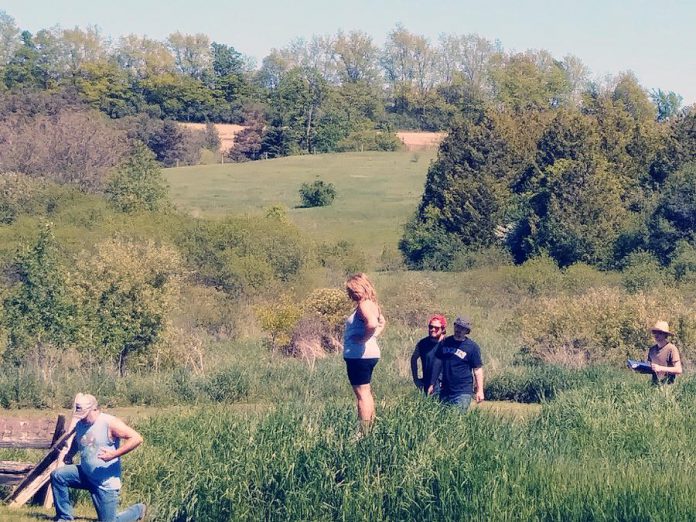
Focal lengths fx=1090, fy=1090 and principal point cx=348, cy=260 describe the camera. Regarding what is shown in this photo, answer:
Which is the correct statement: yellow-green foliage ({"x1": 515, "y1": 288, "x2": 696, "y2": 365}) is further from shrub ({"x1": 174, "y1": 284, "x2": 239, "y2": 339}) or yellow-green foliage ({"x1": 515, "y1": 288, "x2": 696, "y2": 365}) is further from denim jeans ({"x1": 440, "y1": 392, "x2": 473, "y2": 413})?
denim jeans ({"x1": 440, "y1": 392, "x2": 473, "y2": 413})

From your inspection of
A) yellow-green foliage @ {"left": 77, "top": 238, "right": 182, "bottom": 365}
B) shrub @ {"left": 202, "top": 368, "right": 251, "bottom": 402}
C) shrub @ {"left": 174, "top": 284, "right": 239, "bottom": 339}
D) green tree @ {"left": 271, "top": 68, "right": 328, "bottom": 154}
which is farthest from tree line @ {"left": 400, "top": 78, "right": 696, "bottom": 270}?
green tree @ {"left": 271, "top": 68, "right": 328, "bottom": 154}

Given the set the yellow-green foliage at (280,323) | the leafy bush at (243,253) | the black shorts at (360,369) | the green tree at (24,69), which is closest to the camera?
the black shorts at (360,369)

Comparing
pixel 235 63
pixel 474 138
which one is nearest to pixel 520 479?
pixel 474 138

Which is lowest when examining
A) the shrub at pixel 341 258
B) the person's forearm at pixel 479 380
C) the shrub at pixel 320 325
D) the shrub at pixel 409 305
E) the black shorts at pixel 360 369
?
the shrub at pixel 341 258

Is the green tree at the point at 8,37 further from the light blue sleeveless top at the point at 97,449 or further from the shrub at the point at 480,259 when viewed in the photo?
the light blue sleeveless top at the point at 97,449

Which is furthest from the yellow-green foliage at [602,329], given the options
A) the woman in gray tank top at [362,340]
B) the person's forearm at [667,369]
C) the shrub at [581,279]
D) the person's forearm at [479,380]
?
the woman in gray tank top at [362,340]

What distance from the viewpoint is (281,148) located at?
3903 inches

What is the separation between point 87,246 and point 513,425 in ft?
85.3

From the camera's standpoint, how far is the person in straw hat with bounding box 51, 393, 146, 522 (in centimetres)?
921

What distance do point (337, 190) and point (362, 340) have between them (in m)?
66.4

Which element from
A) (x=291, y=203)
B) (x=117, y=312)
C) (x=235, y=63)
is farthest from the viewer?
(x=235, y=63)

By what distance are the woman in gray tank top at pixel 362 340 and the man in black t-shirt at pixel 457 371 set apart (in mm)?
1379

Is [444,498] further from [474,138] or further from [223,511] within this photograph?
[474,138]

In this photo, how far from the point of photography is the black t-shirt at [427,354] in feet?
38.8
